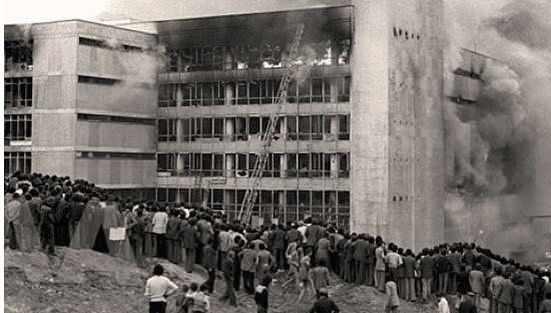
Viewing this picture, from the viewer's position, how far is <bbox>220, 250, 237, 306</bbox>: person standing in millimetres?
19266

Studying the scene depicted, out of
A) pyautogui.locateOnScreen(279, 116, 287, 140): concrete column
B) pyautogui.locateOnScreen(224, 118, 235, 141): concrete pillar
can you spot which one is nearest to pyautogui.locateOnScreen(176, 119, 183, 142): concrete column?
pyautogui.locateOnScreen(224, 118, 235, 141): concrete pillar

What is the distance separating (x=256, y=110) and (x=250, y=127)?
1062mm

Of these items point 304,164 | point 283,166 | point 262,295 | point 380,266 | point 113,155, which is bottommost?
point 262,295

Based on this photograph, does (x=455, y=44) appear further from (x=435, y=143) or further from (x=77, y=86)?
(x=77, y=86)

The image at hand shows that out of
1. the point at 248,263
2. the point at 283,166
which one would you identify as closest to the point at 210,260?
the point at 248,263

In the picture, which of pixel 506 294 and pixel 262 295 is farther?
pixel 506 294

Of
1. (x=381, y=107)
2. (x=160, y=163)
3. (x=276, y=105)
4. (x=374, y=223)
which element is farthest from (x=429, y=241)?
(x=160, y=163)

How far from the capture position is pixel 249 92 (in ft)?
155

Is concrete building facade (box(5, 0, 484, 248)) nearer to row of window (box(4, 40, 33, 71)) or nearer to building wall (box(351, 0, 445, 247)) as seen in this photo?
building wall (box(351, 0, 445, 247))

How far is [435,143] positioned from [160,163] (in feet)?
53.3

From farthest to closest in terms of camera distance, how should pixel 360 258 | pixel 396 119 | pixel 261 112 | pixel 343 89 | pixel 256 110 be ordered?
pixel 256 110 → pixel 261 112 → pixel 343 89 → pixel 396 119 → pixel 360 258

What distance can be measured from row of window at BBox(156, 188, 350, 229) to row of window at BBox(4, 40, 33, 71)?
1127cm

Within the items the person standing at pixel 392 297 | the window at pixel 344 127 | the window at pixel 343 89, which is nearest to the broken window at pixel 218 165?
the window at pixel 344 127

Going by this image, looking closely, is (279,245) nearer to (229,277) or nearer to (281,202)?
(229,277)
